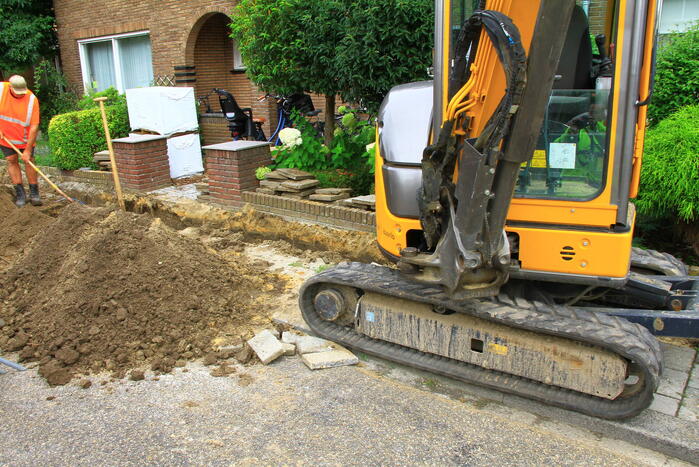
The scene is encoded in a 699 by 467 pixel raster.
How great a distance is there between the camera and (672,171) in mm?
4996

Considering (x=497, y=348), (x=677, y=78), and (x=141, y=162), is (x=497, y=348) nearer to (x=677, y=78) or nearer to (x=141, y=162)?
(x=677, y=78)

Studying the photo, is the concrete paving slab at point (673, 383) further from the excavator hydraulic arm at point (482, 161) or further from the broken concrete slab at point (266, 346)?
the broken concrete slab at point (266, 346)

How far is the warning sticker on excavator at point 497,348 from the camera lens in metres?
3.51

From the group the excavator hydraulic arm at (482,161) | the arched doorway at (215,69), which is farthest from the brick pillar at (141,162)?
the excavator hydraulic arm at (482,161)

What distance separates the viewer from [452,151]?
324 cm

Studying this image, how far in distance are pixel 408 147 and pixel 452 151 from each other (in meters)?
0.53

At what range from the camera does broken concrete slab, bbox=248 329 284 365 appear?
403 cm

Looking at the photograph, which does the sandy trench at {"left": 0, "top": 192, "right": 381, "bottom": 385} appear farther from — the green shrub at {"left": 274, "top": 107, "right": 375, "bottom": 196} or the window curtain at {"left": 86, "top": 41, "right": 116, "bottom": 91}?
the window curtain at {"left": 86, "top": 41, "right": 116, "bottom": 91}

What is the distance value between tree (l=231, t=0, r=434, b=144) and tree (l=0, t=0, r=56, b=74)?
9.40 m

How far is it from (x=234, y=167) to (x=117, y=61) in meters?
9.29

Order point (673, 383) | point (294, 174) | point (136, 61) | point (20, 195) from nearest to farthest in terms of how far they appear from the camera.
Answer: point (673, 383), point (294, 174), point (20, 195), point (136, 61)

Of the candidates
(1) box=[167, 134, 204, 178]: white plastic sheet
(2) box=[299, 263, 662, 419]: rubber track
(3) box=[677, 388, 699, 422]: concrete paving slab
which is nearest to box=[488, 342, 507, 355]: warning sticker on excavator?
(2) box=[299, 263, 662, 419]: rubber track

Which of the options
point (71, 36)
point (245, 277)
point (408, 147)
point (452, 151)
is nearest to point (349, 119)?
point (245, 277)

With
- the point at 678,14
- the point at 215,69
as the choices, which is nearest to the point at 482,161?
the point at 678,14
